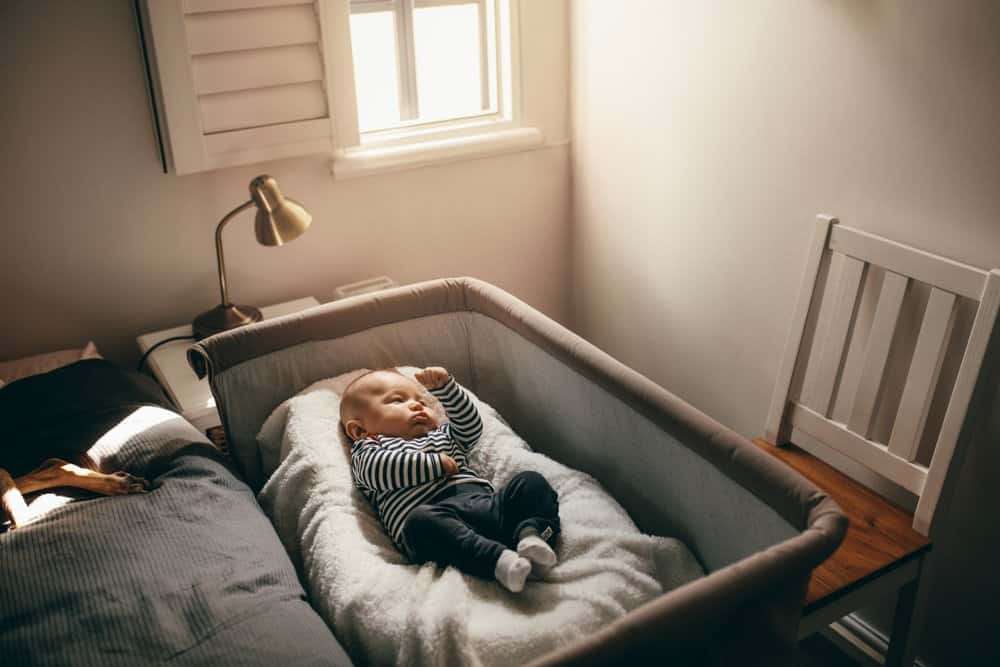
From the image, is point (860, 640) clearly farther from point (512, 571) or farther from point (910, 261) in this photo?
point (512, 571)

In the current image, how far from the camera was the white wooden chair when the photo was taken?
4.47 feet

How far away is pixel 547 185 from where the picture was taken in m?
2.48

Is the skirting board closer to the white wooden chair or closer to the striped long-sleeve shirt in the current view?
the white wooden chair

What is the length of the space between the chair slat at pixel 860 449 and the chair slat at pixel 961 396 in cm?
3

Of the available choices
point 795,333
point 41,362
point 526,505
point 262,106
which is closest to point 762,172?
point 795,333

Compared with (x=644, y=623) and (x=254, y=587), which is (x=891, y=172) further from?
(x=254, y=587)

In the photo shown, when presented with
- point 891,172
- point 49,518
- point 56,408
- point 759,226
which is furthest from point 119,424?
point 891,172

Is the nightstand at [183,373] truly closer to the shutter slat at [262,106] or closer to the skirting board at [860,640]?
the shutter slat at [262,106]

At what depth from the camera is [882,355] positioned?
1.53 meters

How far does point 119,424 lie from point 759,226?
1375 millimetres

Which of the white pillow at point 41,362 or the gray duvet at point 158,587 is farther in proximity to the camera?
the white pillow at point 41,362

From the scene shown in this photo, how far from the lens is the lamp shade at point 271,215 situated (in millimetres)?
1782

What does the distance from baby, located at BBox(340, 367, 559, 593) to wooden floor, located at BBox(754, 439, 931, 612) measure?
452 millimetres

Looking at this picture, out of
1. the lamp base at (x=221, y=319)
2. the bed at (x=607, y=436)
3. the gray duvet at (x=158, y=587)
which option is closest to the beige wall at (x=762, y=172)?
the bed at (x=607, y=436)
